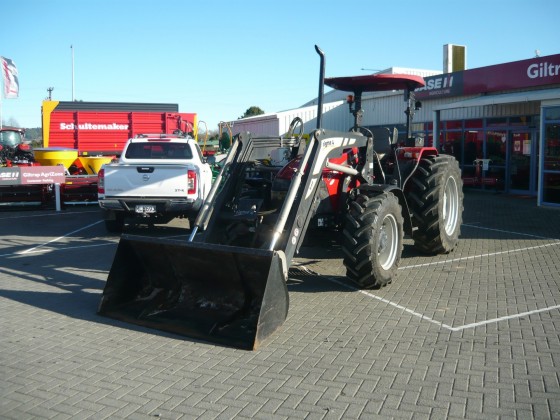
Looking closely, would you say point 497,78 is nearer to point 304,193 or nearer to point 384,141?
point 384,141

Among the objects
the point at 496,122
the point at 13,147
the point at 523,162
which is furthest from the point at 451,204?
the point at 13,147

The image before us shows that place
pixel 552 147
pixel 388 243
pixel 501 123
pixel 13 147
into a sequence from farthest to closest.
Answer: pixel 13 147
pixel 501 123
pixel 552 147
pixel 388 243

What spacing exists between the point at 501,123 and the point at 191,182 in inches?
506

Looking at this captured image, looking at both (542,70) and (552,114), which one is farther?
(542,70)

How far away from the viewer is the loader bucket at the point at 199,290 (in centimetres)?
533

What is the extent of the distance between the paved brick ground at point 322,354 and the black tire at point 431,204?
43cm

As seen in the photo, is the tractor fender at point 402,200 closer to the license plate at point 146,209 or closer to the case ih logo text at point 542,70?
the license plate at point 146,209

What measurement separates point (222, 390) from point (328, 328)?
1.69m

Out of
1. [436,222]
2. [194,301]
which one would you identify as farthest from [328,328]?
[436,222]

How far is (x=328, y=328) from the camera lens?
578 cm

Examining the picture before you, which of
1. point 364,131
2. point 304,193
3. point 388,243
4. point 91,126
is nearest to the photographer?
point 304,193

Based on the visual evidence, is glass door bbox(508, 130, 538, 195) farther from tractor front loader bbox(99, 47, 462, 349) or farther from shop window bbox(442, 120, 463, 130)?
tractor front loader bbox(99, 47, 462, 349)

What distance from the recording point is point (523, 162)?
19.0 metres

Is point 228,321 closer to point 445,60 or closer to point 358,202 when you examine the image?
point 358,202
